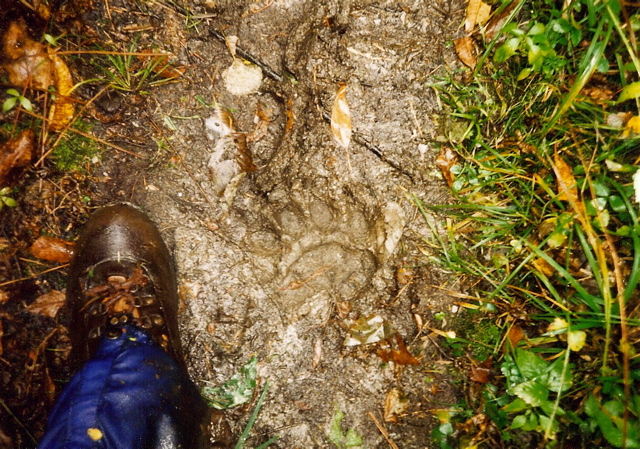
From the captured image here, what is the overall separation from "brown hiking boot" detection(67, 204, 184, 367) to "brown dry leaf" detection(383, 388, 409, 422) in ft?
3.88

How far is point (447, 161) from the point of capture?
1.85 metres

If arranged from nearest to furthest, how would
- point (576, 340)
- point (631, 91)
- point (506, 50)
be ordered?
point (631, 91) < point (576, 340) < point (506, 50)

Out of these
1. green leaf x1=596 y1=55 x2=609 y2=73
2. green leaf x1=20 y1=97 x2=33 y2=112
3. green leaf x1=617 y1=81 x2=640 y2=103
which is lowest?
green leaf x1=617 y1=81 x2=640 y2=103

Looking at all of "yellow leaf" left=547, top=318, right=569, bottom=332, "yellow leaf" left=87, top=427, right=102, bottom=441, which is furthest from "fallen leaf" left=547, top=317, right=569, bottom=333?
"yellow leaf" left=87, top=427, right=102, bottom=441

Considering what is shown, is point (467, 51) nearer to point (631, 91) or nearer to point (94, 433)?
point (631, 91)

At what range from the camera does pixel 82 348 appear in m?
1.79

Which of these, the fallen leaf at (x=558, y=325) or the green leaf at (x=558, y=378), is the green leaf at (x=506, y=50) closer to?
the fallen leaf at (x=558, y=325)

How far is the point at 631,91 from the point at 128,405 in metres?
2.66

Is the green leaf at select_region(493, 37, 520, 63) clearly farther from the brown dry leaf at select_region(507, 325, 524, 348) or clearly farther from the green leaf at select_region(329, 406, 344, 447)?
the green leaf at select_region(329, 406, 344, 447)

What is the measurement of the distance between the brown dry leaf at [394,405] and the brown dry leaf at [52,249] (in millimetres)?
2008

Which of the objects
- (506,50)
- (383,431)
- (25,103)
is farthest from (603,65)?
(25,103)

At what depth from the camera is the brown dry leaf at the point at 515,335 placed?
1.68 metres

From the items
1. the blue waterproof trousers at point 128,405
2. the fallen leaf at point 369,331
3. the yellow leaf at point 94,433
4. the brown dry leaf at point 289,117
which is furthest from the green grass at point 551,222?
the yellow leaf at point 94,433

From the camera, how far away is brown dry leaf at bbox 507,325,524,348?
168 centimetres
